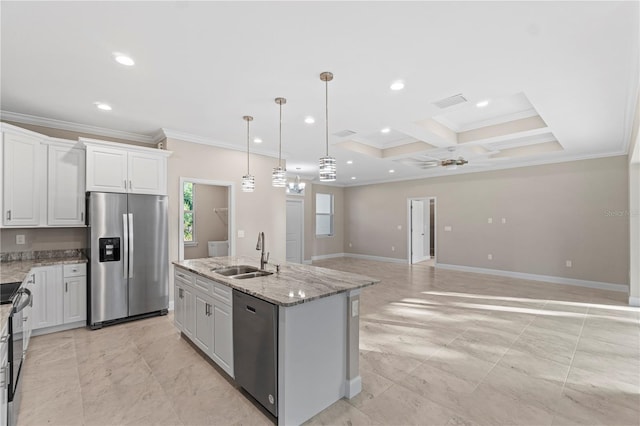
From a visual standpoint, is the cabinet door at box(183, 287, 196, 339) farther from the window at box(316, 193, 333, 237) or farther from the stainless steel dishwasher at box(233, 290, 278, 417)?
the window at box(316, 193, 333, 237)

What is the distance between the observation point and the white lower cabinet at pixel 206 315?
2486 mm

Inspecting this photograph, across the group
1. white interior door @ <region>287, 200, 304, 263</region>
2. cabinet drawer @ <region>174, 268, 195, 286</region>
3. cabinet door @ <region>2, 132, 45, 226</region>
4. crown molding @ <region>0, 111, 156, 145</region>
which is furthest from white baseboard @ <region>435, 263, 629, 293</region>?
cabinet door @ <region>2, 132, 45, 226</region>

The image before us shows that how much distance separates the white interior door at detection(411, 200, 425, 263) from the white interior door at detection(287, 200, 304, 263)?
11.4 feet

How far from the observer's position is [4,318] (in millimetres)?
1789

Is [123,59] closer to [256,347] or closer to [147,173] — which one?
[147,173]

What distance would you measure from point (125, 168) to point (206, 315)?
256cm

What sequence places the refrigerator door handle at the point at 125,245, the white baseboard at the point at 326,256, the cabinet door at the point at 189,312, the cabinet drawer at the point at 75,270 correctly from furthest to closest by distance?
the white baseboard at the point at 326,256, the refrigerator door handle at the point at 125,245, the cabinet drawer at the point at 75,270, the cabinet door at the point at 189,312

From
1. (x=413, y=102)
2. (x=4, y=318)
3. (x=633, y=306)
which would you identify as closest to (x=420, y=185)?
(x=633, y=306)

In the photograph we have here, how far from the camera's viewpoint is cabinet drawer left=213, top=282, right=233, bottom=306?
244 cm

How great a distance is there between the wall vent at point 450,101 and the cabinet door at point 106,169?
164 inches

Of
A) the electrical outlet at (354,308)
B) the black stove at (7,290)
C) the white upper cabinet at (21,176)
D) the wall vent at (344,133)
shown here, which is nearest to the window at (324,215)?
the wall vent at (344,133)

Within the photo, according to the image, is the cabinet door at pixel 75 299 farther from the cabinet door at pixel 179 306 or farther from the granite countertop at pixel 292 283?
the granite countertop at pixel 292 283

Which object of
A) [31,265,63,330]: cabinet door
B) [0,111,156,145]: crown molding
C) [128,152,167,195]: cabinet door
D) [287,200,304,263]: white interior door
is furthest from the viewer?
[287,200,304,263]: white interior door

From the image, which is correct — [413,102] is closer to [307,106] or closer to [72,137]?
[307,106]
